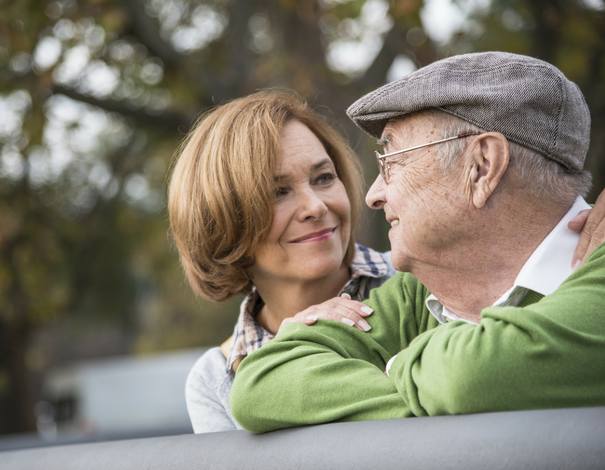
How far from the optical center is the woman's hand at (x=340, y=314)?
2018mm

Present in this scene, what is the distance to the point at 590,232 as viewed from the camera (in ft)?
5.65

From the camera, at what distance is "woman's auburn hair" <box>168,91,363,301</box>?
251 centimetres

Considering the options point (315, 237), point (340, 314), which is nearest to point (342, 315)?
point (340, 314)

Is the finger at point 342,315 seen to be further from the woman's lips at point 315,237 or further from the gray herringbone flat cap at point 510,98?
the gray herringbone flat cap at point 510,98

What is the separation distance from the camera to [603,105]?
281 inches

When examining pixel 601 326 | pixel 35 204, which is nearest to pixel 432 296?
pixel 601 326

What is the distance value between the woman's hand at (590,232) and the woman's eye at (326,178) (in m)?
1.12

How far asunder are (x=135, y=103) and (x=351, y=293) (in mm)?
6988

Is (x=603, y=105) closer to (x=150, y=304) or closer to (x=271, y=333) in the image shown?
(x=271, y=333)

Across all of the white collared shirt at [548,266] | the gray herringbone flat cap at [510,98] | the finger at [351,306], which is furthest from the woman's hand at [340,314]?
the gray herringbone flat cap at [510,98]

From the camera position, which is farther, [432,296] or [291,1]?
[291,1]

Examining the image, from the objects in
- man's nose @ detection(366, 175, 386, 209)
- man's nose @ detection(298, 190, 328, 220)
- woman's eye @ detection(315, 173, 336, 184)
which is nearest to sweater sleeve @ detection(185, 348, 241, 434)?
man's nose @ detection(298, 190, 328, 220)

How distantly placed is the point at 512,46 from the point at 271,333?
5750mm

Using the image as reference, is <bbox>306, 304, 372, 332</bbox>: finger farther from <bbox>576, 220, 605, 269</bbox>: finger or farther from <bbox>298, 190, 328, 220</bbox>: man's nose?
<bbox>576, 220, 605, 269</bbox>: finger
